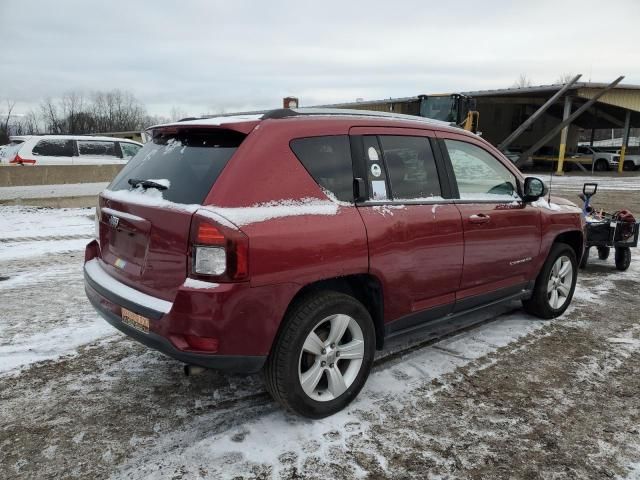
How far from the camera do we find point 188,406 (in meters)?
3.23

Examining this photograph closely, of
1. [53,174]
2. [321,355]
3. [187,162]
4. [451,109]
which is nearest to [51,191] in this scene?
[53,174]

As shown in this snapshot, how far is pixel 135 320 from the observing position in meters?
2.85

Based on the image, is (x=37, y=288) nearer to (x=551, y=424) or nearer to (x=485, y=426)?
(x=485, y=426)

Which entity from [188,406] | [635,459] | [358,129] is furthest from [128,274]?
[635,459]

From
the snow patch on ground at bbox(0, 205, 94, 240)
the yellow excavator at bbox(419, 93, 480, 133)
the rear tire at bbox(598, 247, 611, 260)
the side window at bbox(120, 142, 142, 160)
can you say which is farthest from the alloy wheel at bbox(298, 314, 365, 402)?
the yellow excavator at bbox(419, 93, 480, 133)

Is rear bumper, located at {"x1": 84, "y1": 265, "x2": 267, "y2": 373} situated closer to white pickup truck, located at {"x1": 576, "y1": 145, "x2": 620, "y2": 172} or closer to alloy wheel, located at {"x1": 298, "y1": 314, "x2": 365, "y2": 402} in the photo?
alloy wheel, located at {"x1": 298, "y1": 314, "x2": 365, "y2": 402}

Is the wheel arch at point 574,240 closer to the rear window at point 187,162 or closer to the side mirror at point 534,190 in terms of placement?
the side mirror at point 534,190

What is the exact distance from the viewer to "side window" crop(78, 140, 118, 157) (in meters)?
12.3

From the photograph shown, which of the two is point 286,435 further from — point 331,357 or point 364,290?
point 364,290

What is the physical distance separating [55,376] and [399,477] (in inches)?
99.5

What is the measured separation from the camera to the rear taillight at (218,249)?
253 cm

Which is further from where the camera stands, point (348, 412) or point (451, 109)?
point (451, 109)

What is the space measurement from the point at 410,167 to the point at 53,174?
10.2m

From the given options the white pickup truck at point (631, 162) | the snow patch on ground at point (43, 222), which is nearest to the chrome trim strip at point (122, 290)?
the snow patch on ground at point (43, 222)
